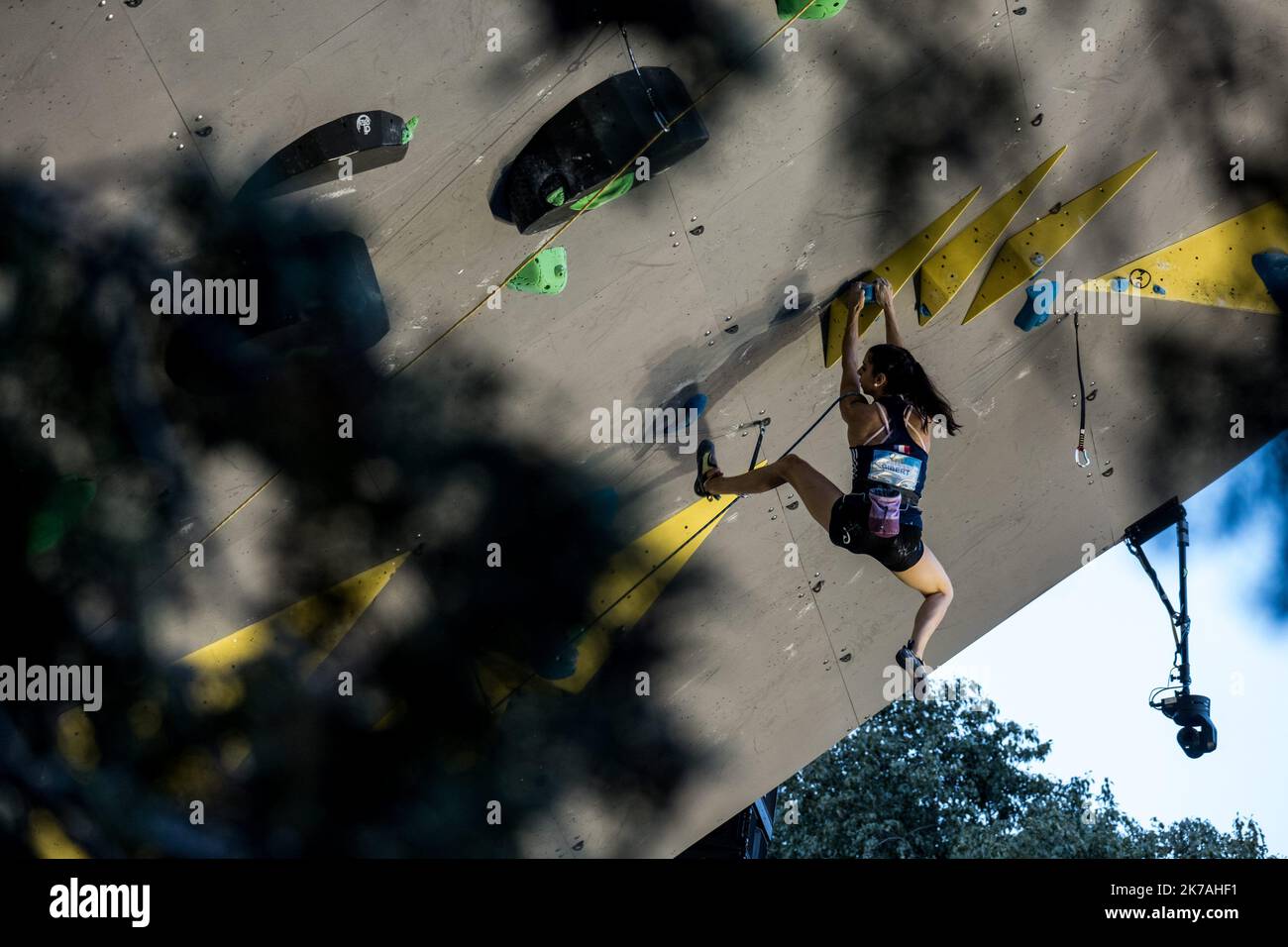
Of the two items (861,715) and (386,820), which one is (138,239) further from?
(861,715)

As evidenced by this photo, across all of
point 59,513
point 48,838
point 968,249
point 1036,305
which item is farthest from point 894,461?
point 48,838

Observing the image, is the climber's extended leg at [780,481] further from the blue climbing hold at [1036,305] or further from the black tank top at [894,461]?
the blue climbing hold at [1036,305]

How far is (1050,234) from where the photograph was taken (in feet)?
15.5

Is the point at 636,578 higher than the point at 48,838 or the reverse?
higher

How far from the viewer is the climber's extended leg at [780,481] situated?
4383 mm

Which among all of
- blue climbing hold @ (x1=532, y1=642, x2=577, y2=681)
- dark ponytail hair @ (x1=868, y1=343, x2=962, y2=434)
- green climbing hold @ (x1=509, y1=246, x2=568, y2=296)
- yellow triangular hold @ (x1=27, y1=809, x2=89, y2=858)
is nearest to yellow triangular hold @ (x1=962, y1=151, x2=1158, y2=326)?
dark ponytail hair @ (x1=868, y1=343, x2=962, y2=434)

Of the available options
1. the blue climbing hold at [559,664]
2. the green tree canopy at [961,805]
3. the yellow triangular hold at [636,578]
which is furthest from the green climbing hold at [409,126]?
the green tree canopy at [961,805]

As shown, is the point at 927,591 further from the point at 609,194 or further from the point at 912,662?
the point at 609,194

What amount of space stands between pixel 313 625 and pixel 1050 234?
2856 millimetres

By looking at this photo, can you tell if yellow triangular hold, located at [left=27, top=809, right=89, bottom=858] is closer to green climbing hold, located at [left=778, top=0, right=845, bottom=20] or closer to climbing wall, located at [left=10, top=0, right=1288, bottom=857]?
climbing wall, located at [left=10, top=0, right=1288, bottom=857]

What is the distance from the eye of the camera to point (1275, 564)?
5.66 metres

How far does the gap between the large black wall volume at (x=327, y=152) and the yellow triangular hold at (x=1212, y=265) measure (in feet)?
8.27

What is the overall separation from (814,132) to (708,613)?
1794 millimetres

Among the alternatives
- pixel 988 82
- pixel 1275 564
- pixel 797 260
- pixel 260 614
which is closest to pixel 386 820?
pixel 260 614
